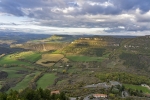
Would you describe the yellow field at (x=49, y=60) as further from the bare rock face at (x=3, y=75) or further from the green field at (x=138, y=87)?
the green field at (x=138, y=87)

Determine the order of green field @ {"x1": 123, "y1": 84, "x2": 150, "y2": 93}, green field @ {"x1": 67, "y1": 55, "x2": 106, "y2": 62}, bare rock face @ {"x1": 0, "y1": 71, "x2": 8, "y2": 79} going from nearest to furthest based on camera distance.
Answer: green field @ {"x1": 123, "y1": 84, "x2": 150, "y2": 93}
bare rock face @ {"x1": 0, "y1": 71, "x2": 8, "y2": 79}
green field @ {"x1": 67, "y1": 55, "x2": 106, "y2": 62}

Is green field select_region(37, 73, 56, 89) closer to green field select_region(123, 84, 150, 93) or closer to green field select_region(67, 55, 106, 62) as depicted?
green field select_region(123, 84, 150, 93)

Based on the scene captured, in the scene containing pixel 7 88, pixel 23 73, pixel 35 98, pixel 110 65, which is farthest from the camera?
pixel 110 65

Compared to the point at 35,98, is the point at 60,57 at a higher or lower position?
lower

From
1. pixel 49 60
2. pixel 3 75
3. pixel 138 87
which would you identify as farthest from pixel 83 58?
pixel 138 87

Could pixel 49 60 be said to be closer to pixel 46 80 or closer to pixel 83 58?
pixel 83 58

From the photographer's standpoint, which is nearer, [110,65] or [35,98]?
[35,98]

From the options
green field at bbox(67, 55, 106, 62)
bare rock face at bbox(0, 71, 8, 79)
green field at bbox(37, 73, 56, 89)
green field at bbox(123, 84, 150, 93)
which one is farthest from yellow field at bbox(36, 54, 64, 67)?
green field at bbox(123, 84, 150, 93)

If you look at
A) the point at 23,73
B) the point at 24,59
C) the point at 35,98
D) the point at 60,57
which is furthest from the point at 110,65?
the point at 35,98

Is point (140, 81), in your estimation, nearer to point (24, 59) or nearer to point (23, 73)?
point (23, 73)
